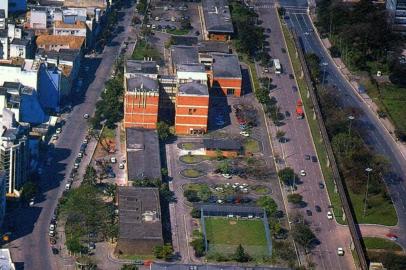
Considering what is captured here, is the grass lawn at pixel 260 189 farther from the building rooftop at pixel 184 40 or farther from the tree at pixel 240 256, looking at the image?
the building rooftop at pixel 184 40

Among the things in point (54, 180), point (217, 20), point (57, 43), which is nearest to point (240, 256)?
point (54, 180)

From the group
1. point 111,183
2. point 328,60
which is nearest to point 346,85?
point 328,60

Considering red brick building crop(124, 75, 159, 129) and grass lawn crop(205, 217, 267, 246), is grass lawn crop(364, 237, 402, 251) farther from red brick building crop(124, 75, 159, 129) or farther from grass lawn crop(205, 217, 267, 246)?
red brick building crop(124, 75, 159, 129)

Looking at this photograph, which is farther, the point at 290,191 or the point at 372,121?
the point at 372,121

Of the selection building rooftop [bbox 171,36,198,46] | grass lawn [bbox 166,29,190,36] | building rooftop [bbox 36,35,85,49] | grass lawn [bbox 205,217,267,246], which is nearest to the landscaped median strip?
grass lawn [bbox 205,217,267,246]

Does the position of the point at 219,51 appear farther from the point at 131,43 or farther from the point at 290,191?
the point at 290,191

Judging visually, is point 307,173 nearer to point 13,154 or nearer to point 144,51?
point 13,154
